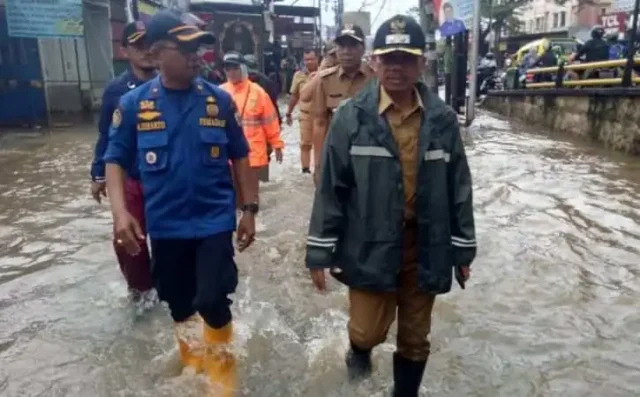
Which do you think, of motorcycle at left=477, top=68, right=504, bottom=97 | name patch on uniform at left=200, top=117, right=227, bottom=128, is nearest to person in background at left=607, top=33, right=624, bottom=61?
motorcycle at left=477, top=68, right=504, bottom=97

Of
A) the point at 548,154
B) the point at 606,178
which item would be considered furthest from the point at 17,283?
the point at 548,154

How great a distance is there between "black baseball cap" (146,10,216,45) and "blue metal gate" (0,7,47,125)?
13.8 meters

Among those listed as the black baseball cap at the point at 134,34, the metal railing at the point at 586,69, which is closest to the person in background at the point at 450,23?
the metal railing at the point at 586,69

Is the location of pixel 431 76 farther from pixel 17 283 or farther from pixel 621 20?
pixel 621 20

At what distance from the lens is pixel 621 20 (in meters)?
24.8

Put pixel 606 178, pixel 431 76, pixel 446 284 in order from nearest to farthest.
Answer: pixel 446 284, pixel 606 178, pixel 431 76

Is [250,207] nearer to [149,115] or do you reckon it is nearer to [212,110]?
[212,110]

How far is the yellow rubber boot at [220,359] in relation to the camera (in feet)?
10.9

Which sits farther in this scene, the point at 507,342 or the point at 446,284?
the point at 507,342

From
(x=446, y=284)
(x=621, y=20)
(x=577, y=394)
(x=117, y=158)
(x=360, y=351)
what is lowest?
(x=577, y=394)

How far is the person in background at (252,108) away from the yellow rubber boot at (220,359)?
9.47 feet

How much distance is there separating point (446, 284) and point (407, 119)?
2.53ft

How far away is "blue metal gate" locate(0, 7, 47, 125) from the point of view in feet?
49.9

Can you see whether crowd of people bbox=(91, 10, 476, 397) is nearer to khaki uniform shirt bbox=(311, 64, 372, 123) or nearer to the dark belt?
the dark belt
